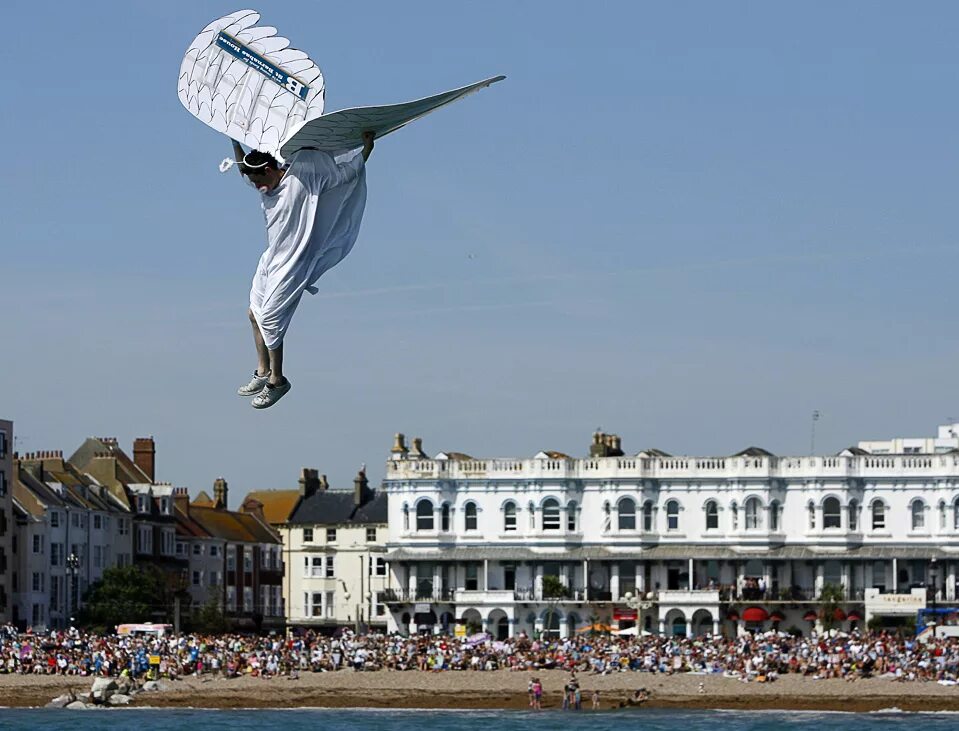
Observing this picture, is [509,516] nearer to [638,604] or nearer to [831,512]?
[638,604]

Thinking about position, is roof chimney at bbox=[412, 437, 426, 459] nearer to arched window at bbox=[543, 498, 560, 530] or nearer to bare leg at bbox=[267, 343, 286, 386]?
arched window at bbox=[543, 498, 560, 530]

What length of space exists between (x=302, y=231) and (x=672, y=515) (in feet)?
279

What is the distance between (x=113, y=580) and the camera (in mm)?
103750

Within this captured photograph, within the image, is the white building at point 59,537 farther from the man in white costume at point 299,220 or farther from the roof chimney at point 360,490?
the man in white costume at point 299,220

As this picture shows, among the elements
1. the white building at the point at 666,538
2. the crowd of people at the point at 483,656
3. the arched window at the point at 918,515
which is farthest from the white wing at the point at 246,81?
the arched window at the point at 918,515

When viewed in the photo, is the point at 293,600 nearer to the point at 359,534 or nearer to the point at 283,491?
the point at 359,534

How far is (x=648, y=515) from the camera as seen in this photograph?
102m

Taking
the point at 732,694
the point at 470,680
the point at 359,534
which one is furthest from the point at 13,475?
the point at 732,694

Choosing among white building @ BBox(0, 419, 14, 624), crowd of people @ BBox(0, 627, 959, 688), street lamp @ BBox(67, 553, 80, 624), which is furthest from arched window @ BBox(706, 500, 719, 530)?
white building @ BBox(0, 419, 14, 624)

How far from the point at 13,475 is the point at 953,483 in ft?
151

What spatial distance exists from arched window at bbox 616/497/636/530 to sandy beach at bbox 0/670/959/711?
22.2 m

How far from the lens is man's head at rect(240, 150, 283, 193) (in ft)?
57.7

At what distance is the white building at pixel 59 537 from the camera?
102 metres

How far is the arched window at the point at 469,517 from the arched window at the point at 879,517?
19.6 meters
